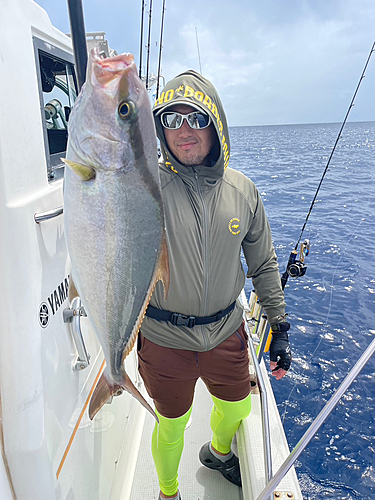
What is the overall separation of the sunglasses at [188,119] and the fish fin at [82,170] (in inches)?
30.3

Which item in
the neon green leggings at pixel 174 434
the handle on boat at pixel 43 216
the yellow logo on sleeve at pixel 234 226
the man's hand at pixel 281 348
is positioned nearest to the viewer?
the handle on boat at pixel 43 216

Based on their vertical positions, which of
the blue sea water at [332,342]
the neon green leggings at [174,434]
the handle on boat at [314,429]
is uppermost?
the handle on boat at [314,429]

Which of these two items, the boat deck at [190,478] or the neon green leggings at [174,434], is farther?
the boat deck at [190,478]

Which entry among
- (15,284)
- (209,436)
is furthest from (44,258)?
(209,436)

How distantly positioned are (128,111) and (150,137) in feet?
0.33

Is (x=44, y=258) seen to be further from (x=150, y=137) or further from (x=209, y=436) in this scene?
(x=209, y=436)

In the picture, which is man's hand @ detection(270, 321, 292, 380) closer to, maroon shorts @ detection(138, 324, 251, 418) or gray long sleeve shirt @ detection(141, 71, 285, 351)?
maroon shorts @ detection(138, 324, 251, 418)

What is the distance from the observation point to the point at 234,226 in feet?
5.81

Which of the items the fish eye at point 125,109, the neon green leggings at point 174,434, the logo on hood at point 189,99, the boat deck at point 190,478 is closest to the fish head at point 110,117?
the fish eye at point 125,109

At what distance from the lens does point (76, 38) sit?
3.56 ft

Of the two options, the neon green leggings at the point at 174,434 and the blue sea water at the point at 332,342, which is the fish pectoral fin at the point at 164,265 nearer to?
the neon green leggings at the point at 174,434

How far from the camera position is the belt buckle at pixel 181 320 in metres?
1.72

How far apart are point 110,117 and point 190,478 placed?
8.08 ft

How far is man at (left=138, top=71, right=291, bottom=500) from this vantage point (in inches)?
67.0
